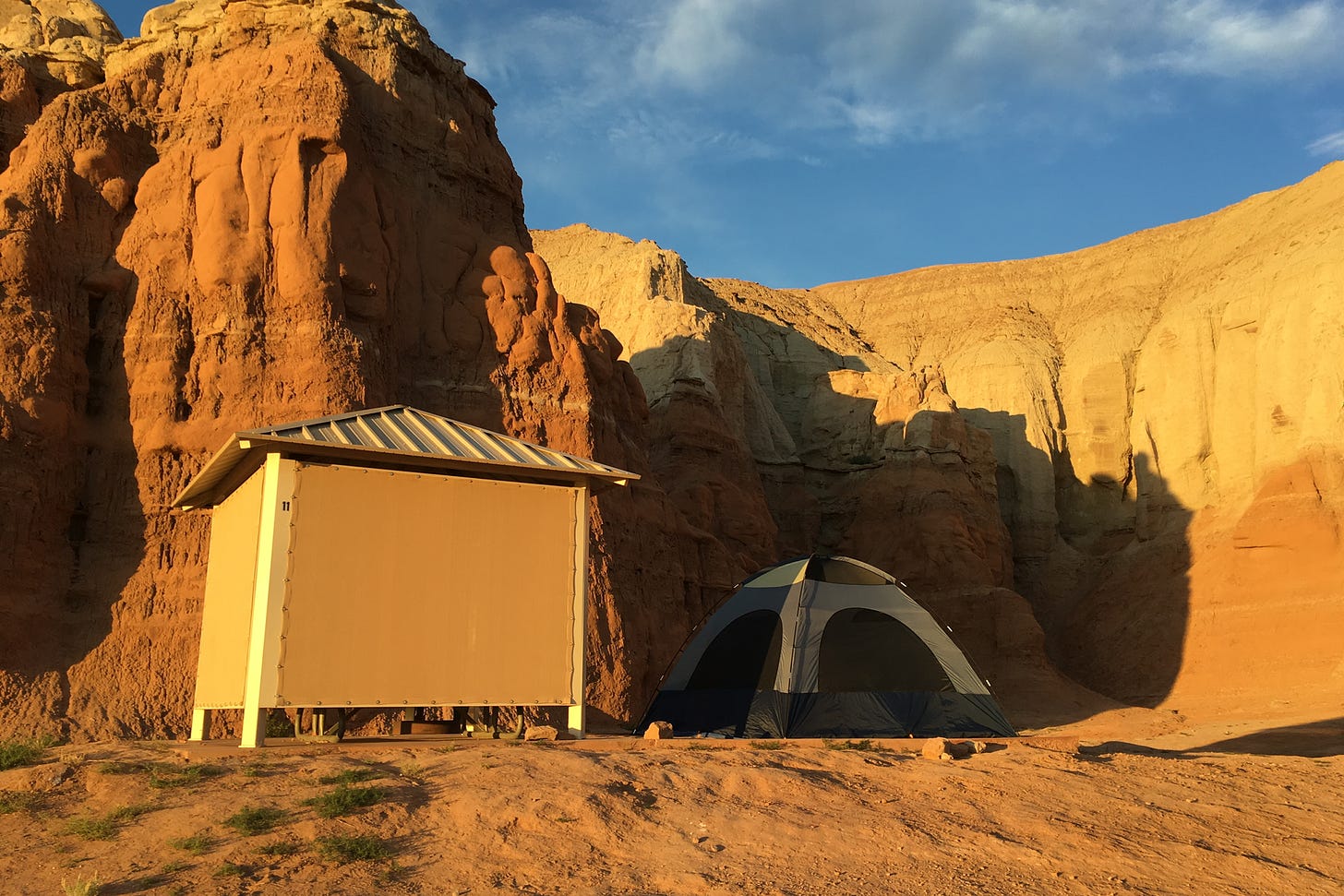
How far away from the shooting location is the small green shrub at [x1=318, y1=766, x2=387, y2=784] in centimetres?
858

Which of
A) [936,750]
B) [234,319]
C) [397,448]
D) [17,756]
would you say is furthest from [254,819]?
[234,319]

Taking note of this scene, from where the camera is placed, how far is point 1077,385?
196 ft

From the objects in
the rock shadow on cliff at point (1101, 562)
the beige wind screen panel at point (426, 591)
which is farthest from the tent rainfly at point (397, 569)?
the rock shadow on cliff at point (1101, 562)

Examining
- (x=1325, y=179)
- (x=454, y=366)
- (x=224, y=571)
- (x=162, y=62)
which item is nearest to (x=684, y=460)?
(x=454, y=366)

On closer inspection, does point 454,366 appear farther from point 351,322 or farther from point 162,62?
point 162,62

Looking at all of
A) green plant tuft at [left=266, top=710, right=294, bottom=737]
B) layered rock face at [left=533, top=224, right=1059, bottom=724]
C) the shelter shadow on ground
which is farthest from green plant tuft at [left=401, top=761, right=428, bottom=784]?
layered rock face at [left=533, top=224, right=1059, bottom=724]

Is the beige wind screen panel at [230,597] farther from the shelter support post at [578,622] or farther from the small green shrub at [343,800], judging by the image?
the small green shrub at [343,800]

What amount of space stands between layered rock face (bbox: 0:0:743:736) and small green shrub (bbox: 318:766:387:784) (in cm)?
1350

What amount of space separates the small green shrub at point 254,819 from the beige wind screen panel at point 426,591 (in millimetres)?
3660

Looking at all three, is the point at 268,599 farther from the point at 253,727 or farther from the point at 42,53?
the point at 42,53

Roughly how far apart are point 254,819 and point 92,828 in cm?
105

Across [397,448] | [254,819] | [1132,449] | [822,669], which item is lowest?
[254,819]

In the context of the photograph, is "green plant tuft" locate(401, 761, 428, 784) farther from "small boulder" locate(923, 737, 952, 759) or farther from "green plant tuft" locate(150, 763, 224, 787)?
"small boulder" locate(923, 737, 952, 759)

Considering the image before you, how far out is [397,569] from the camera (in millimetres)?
11992
